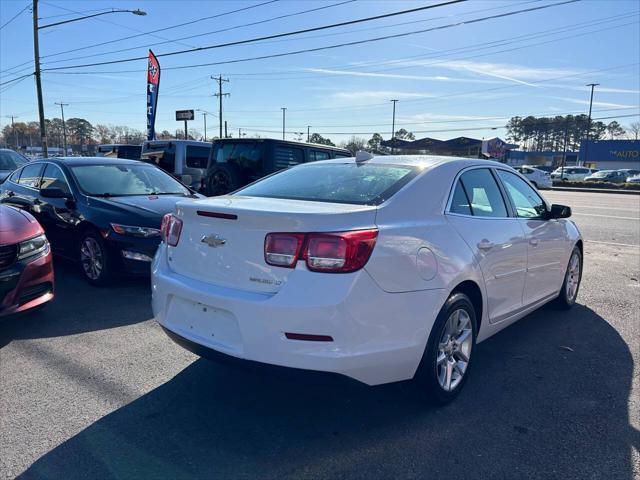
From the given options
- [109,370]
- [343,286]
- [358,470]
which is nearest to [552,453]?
[358,470]

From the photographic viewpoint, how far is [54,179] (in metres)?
6.73

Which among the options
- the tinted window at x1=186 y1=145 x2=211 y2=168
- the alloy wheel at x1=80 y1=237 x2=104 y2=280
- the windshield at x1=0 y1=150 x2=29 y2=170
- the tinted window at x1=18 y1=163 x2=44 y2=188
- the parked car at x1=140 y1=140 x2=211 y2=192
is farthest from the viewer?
the windshield at x1=0 y1=150 x2=29 y2=170

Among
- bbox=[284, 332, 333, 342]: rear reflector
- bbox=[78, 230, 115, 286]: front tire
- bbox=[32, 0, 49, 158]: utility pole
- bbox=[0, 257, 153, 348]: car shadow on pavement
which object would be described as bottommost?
bbox=[0, 257, 153, 348]: car shadow on pavement

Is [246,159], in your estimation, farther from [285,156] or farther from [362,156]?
[362,156]

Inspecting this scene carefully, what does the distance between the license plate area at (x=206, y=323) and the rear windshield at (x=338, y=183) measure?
3.12 ft

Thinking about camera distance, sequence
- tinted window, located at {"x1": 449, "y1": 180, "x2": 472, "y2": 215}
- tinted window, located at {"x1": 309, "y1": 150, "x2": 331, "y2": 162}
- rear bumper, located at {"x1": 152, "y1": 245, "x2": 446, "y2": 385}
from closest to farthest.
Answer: rear bumper, located at {"x1": 152, "y1": 245, "x2": 446, "y2": 385}
tinted window, located at {"x1": 449, "y1": 180, "x2": 472, "y2": 215}
tinted window, located at {"x1": 309, "y1": 150, "x2": 331, "y2": 162}

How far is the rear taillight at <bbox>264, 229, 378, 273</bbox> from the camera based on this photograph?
8.26 feet

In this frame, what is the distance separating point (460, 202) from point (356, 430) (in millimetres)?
1705

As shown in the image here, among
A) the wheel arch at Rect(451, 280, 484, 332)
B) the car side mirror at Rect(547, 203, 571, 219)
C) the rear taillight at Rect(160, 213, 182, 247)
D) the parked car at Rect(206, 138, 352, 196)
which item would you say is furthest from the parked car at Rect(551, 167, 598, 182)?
the rear taillight at Rect(160, 213, 182, 247)

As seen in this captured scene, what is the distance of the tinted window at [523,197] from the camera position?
4.27 m

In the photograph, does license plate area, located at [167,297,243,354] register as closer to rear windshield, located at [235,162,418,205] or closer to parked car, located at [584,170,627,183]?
rear windshield, located at [235,162,418,205]

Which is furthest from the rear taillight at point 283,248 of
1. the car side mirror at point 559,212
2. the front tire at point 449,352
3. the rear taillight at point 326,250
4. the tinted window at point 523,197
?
the car side mirror at point 559,212

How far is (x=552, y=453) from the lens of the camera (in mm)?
2691

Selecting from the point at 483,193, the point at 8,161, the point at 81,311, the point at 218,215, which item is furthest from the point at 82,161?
the point at 8,161
